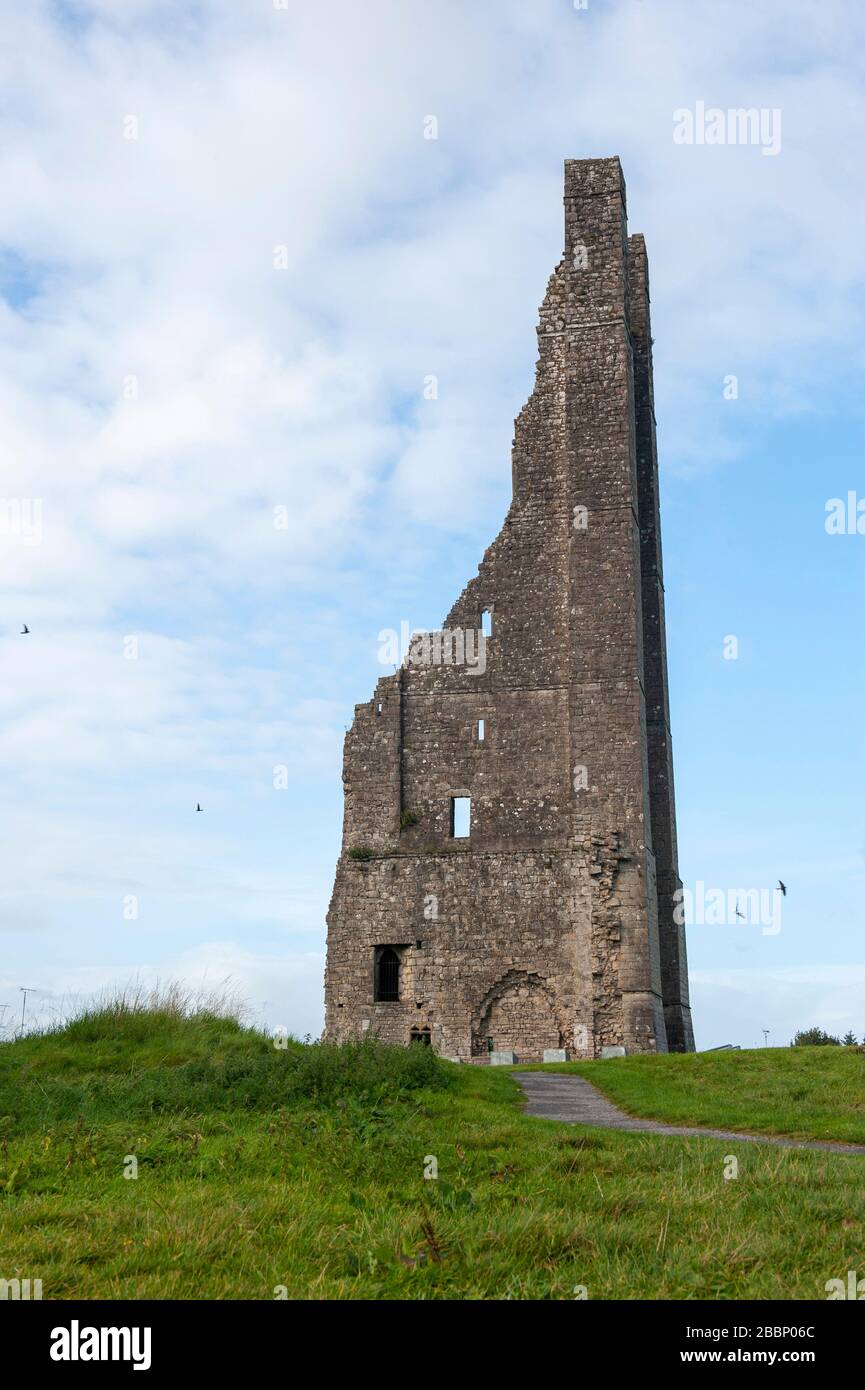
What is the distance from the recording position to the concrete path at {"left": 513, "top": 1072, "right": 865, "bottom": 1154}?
35.5 feet

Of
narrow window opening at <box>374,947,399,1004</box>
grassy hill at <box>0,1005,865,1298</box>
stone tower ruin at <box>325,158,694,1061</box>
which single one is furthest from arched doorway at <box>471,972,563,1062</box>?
grassy hill at <box>0,1005,865,1298</box>

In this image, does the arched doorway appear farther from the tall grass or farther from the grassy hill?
the grassy hill

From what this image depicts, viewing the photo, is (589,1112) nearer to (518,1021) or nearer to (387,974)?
(518,1021)

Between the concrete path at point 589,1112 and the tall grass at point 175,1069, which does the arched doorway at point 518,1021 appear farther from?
the tall grass at point 175,1069

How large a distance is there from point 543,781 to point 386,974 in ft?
17.7

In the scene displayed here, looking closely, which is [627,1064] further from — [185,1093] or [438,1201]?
[438,1201]

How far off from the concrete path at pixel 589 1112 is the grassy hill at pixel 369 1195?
59 centimetres

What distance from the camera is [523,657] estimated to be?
26.9 metres

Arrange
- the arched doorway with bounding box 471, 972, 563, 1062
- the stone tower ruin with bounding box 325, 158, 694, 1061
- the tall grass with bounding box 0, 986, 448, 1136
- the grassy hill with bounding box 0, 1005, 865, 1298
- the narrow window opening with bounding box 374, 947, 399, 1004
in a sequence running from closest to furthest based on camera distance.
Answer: the grassy hill with bounding box 0, 1005, 865, 1298, the tall grass with bounding box 0, 986, 448, 1136, the arched doorway with bounding box 471, 972, 563, 1062, the stone tower ruin with bounding box 325, 158, 694, 1061, the narrow window opening with bounding box 374, 947, 399, 1004

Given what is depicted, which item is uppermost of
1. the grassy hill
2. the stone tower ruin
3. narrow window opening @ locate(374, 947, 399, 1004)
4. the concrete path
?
the stone tower ruin

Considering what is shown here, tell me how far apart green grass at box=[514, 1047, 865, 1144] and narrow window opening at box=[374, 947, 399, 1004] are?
5851 millimetres

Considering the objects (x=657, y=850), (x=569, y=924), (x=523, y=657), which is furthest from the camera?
(x=657, y=850)
